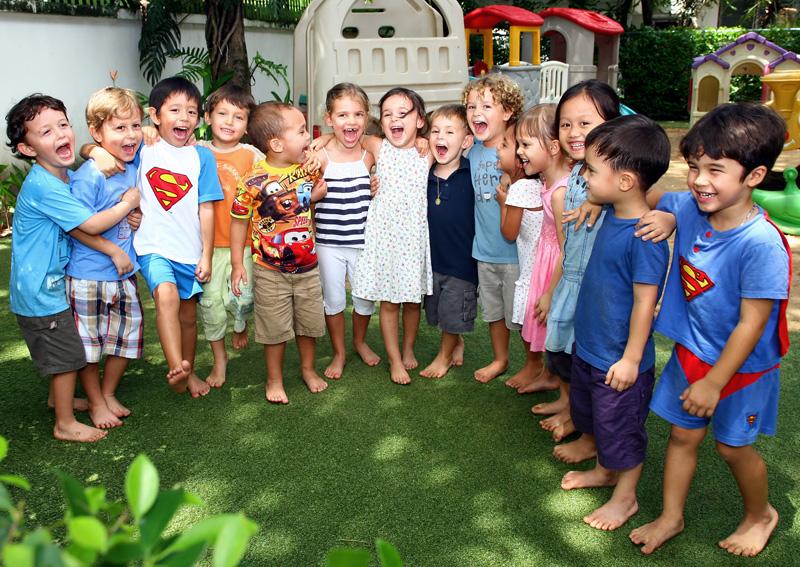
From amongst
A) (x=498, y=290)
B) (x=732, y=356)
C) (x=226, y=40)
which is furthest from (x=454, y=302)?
(x=226, y=40)

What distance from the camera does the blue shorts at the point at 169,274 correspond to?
335 cm

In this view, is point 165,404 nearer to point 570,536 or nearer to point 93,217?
point 93,217

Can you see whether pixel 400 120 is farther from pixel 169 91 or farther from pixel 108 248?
pixel 108 248

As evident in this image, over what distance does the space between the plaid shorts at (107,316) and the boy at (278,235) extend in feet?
1.52

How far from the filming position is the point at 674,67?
16188mm

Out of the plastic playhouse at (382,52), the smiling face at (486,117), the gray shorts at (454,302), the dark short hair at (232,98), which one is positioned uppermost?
the plastic playhouse at (382,52)

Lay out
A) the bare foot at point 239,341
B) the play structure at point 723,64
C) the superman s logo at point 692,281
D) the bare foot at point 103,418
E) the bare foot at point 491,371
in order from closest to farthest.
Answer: the superman s logo at point 692,281, the bare foot at point 103,418, the bare foot at point 491,371, the bare foot at point 239,341, the play structure at point 723,64

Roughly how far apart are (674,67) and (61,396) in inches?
614

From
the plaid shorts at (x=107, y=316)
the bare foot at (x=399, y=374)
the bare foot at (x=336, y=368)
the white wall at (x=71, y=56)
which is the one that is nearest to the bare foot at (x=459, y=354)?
the bare foot at (x=399, y=374)

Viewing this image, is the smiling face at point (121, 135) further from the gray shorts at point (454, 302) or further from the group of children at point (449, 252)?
the gray shorts at point (454, 302)

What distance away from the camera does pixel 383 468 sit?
9.87ft

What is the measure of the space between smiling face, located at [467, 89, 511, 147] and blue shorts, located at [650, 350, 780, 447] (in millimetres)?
1497

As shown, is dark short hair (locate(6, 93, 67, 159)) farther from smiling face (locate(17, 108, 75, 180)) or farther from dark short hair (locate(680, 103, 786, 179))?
dark short hair (locate(680, 103, 786, 179))

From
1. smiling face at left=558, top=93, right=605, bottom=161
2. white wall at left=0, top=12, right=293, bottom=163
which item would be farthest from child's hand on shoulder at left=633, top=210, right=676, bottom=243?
white wall at left=0, top=12, right=293, bottom=163
